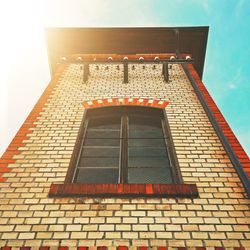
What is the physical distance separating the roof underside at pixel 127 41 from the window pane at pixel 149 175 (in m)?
3.51

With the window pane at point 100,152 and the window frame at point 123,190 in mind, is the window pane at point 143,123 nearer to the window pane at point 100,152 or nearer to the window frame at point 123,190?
the window pane at point 100,152

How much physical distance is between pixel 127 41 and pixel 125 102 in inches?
97.3

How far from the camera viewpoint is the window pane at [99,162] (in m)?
4.05

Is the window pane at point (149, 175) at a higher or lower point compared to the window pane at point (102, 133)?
lower

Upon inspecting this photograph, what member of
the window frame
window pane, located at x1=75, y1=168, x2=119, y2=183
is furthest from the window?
the window frame

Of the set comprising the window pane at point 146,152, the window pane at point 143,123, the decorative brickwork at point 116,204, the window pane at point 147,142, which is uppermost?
the window pane at point 143,123

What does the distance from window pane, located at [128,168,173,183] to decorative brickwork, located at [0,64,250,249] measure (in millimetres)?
266

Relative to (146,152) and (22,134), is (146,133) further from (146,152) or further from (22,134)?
(22,134)

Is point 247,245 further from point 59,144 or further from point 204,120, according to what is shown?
point 59,144

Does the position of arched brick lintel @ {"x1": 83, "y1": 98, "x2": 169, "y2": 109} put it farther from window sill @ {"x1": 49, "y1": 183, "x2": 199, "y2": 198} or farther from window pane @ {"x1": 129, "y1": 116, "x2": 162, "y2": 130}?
window sill @ {"x1": 49, "y1": 183, "x2": 199, "y2": 198}

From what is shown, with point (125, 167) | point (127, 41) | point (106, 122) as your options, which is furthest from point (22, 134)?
point (127, 41)

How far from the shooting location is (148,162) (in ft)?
13.4

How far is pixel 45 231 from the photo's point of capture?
2828mm

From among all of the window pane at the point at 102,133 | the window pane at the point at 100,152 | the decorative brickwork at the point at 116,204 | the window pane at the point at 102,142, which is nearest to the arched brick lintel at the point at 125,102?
the decorative brickwork at the point at 116,204
